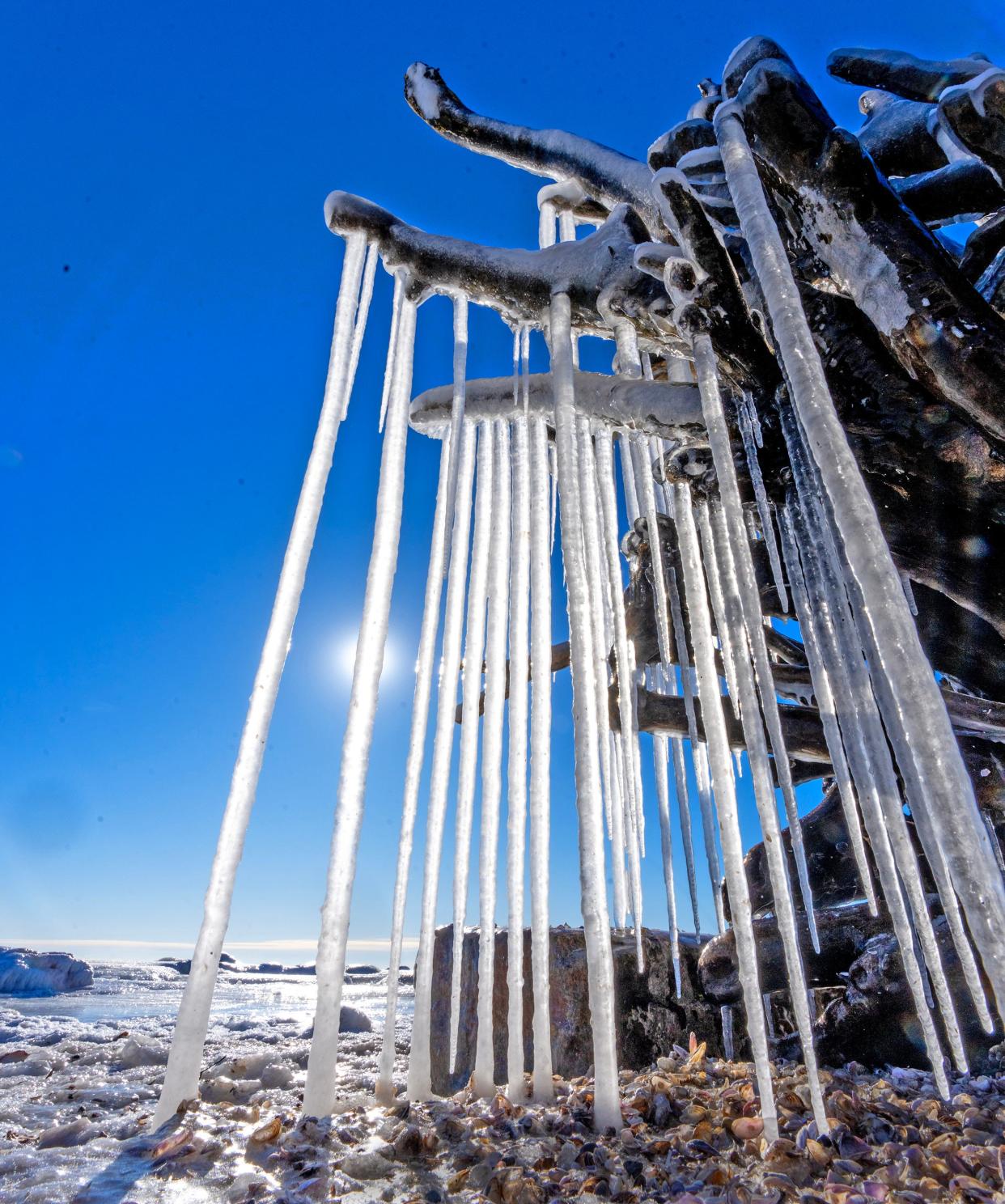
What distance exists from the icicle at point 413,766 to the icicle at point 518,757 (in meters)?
0.37

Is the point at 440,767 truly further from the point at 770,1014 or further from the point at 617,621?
the point at 770,1014

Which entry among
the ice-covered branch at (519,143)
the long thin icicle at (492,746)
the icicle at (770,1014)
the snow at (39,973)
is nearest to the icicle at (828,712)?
the long thin icicle at (492,746)

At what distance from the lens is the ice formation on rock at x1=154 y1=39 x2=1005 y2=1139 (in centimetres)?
207

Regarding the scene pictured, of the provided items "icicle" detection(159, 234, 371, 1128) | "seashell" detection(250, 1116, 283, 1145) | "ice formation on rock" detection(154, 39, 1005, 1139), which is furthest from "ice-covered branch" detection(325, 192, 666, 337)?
"seashell" detection(250, 1116, 283, 1145)

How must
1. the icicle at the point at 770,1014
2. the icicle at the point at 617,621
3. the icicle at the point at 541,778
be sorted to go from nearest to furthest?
the icicle at the point at 541,778, the icicle at the point at 617,621, the icicle at the point at 770,1014

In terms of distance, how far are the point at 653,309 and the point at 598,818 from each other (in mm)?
2563

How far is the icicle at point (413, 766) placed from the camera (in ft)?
7.77

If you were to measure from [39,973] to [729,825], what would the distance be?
16842 millimetres

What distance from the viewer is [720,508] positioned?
351 cm

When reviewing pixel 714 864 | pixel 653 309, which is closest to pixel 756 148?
pixel 653 309

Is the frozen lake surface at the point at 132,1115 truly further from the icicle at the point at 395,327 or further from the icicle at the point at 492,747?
the icicle at the point at 395,327

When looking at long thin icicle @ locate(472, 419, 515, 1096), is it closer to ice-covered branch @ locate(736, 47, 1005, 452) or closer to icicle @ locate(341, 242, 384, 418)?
icicle @ locate(341, 242, 384, 418)

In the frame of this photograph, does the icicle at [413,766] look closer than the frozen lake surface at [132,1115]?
No

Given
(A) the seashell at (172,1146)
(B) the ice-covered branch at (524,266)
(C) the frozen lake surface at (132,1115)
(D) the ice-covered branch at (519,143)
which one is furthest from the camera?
(D) the ice-covered branch at (519,143)
